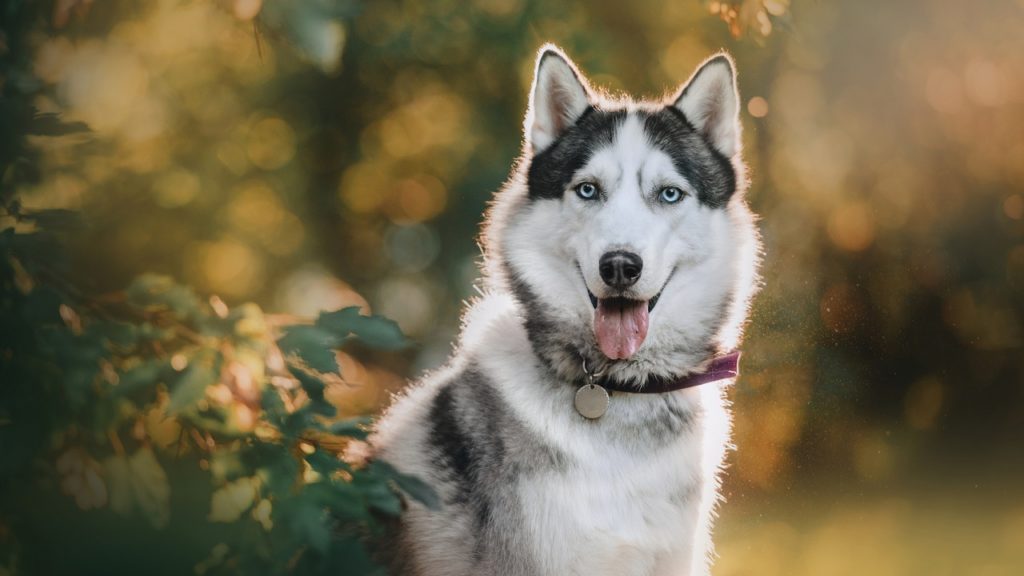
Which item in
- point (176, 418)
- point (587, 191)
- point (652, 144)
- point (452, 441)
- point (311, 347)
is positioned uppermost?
point (652, 144)

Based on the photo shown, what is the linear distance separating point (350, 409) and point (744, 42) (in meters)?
3.47

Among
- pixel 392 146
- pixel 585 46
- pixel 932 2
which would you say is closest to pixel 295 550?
pixel 585 46

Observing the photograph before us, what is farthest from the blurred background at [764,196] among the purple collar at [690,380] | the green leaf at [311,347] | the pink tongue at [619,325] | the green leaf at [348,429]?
the green leaf at [311,347]

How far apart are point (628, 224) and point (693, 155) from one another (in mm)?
420

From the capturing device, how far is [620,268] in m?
2.57

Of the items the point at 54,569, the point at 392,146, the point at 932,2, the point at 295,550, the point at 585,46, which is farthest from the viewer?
the point at 392,146

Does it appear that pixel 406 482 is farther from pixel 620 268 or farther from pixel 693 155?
pixel 693 155

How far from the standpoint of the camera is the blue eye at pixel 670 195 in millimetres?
2804

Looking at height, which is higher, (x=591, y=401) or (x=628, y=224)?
(x=628, y=224)

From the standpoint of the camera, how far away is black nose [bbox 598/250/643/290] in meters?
2.57

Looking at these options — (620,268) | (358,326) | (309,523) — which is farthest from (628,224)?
(309,523)

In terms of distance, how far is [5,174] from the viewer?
229 cm

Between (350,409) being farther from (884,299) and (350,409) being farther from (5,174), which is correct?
(5,174)

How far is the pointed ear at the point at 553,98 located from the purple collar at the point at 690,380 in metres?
0.77
